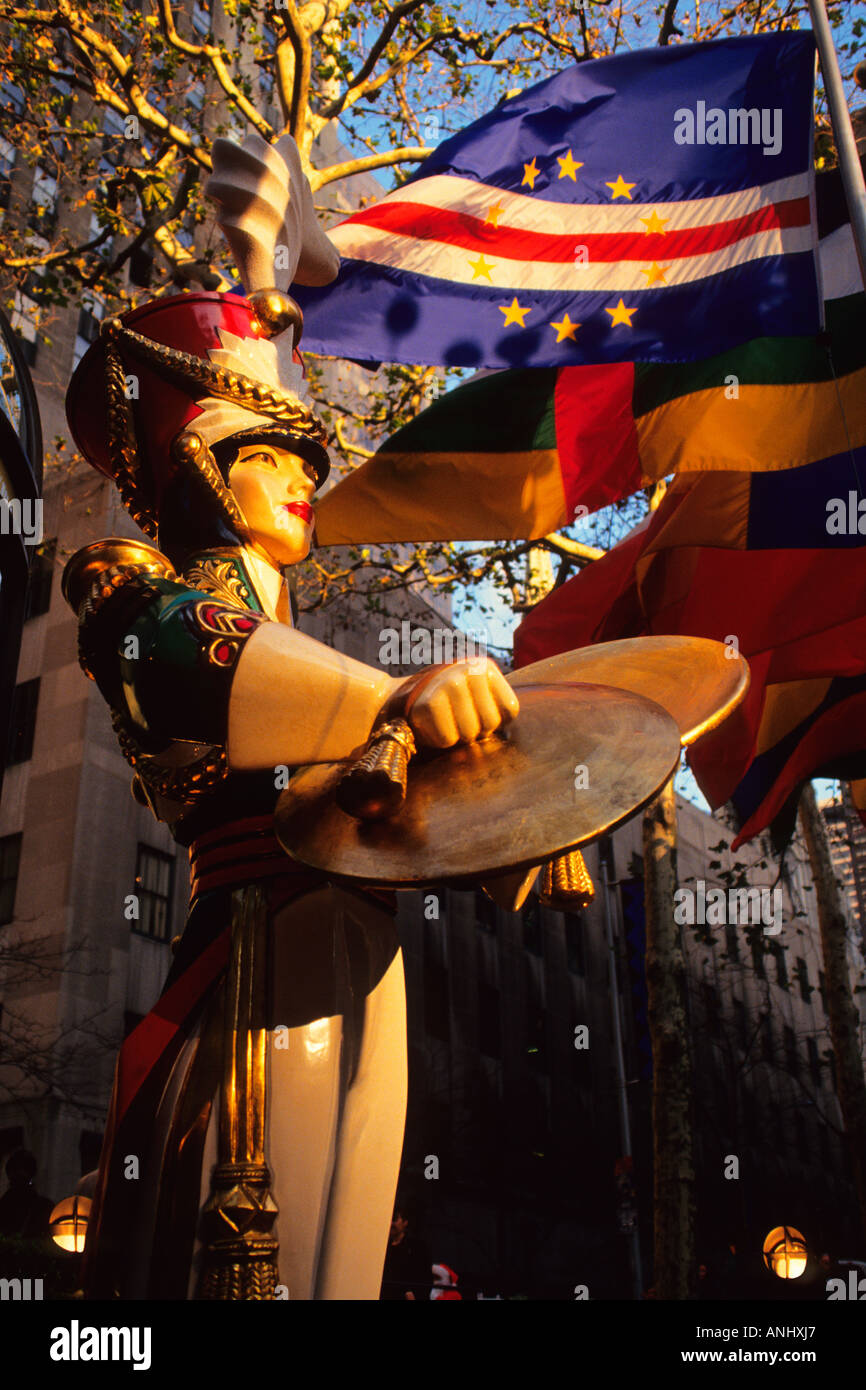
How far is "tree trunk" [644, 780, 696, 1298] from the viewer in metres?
10.4

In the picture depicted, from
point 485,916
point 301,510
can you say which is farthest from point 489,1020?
point 301,510

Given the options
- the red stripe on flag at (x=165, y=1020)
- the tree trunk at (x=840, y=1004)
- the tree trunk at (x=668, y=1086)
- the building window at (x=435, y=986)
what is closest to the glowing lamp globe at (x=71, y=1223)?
the red stripe on flag at (x=165, y=1020)

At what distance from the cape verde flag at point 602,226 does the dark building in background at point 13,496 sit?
1.89 meters

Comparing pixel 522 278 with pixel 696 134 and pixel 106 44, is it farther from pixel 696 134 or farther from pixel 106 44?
pixel 106 44

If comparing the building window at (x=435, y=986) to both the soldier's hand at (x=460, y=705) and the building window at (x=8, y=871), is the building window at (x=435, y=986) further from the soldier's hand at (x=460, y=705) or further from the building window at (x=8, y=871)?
the soldier's hand at (x=460, y=705)

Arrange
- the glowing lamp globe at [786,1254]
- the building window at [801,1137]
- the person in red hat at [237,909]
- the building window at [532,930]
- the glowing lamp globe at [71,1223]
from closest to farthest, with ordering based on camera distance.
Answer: the person in red hat at [237,909] → the glowing lamp globe at [71,1223] → the glowing lamp globe at [786,1254] → the building window at [532,930] → the building window at [801,1137]

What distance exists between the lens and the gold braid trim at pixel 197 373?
318 cm

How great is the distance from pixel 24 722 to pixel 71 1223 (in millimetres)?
19623

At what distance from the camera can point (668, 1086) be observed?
11.1 metres

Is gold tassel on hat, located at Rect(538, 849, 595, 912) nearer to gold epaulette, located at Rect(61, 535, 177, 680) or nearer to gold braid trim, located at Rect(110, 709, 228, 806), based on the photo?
gold braid trim, located at Rect(110, 709, 228, 806)

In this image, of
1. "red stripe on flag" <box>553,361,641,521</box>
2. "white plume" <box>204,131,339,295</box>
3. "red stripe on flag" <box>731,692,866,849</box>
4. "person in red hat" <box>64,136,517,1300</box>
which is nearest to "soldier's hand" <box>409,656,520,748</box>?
"person in red hat" <box>64,136,517,1300</box>

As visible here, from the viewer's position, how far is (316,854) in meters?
2.26
